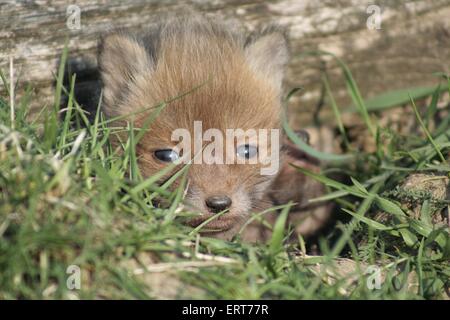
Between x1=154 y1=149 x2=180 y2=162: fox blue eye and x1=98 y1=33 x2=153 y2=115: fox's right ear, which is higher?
x1=98 y1=33 x2=153 y2=115: fox's right ear

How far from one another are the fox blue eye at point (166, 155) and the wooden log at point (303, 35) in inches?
35.9

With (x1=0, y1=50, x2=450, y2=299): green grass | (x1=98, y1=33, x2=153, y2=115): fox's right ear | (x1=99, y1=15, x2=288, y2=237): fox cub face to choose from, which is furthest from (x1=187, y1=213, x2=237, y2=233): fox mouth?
(x1=98, y1=33, x2=153, y2=115): fox's right ear

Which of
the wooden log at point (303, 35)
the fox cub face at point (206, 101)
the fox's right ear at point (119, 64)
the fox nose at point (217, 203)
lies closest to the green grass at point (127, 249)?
the fox nose at point (217, 203)

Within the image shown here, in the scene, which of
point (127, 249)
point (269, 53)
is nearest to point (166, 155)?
point (269, 53)

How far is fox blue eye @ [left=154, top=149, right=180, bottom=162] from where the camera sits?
351 cm

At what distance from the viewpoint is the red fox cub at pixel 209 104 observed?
11.3 feet

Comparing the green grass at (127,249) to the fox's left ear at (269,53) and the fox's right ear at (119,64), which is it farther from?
the fox's left ear at (269,53)

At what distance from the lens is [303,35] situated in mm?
4633

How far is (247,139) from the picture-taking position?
366 centimetres

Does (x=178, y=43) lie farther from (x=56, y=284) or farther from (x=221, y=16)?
(x=56, y=284)

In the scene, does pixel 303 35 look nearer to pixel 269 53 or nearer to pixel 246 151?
pixel 269 53

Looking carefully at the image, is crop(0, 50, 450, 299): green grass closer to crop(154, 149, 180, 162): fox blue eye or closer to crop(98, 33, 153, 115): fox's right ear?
crop(154, 149, 180, 162): fox blue eye

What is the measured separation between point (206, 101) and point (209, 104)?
23 millimetres

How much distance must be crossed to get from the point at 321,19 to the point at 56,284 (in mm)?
3025
